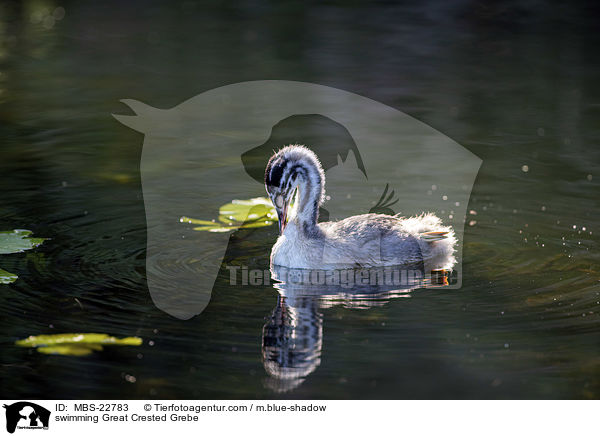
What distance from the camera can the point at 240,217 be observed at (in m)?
8.56

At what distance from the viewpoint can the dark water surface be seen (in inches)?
219

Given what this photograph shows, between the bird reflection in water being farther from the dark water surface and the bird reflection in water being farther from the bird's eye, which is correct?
the bird's eye

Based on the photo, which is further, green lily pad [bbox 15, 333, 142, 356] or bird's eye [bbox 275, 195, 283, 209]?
bird's eye [bbox 275, 195, 283, 209]

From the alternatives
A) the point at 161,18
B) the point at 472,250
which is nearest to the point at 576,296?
the point at 472,250

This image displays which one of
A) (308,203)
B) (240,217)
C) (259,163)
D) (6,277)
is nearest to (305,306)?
(308,203)

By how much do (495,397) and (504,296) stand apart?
147cm

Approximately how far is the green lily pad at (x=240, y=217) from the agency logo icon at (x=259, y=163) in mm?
134

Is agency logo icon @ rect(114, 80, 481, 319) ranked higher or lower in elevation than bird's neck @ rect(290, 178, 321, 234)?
lower

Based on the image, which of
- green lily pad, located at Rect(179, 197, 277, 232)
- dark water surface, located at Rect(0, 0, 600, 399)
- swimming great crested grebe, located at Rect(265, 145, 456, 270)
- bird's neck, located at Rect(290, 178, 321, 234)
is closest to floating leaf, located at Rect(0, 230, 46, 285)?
dark water surface, located at Rect(0, 0, 600, 399)
